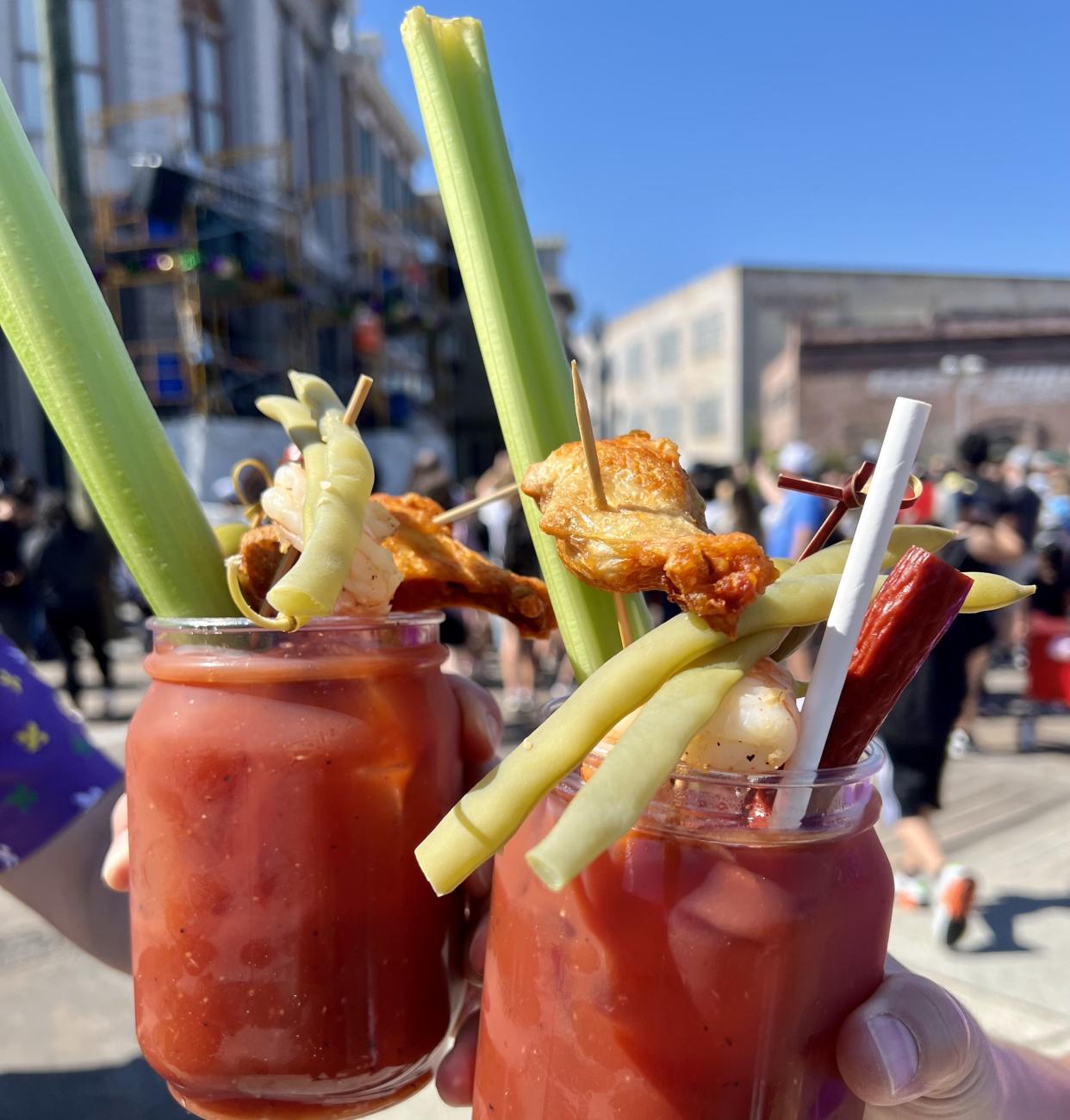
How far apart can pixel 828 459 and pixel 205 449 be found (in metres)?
22.4

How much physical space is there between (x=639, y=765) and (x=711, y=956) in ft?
0.64

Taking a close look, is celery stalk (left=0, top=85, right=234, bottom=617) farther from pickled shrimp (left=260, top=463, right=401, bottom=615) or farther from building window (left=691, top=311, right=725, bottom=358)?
building window (left=691, top=311, right=725, bottom=358)

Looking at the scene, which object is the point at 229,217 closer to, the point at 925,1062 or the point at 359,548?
the point at 359,548

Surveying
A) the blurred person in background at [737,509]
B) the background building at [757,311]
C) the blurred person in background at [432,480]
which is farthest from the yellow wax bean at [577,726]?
the background building at [757,311]

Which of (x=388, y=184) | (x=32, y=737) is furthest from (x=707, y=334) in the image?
(x=32, y=737)

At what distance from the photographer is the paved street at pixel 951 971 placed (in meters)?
1.92

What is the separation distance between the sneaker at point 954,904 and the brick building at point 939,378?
89.4ft

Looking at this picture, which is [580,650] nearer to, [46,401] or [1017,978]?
[46,401]

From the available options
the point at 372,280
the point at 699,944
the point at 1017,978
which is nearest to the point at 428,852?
the point at 699,944

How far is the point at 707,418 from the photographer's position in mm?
40562

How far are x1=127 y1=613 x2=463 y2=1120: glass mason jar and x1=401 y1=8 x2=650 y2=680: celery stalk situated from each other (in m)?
0.18

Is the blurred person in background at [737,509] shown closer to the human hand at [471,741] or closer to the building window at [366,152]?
the human hand at [471,741]

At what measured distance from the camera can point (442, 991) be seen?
0.93m

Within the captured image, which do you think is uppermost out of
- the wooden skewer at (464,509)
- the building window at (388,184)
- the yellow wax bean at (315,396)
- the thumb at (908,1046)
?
the building window at (388,184)
